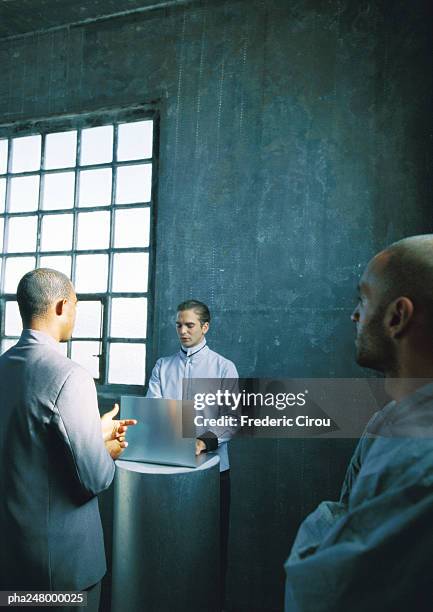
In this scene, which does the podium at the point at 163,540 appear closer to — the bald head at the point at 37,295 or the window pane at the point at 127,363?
the bald head at the point at 37,295

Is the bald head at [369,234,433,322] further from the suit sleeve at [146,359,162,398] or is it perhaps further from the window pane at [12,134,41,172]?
the window pane at [12,134,41,172]

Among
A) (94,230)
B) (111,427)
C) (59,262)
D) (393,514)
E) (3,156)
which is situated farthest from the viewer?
(3,156)

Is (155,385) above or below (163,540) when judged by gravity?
above

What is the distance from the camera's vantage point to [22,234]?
4379 millimetres

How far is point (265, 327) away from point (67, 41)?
9.50ft

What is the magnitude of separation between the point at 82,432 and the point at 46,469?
18 centimetres

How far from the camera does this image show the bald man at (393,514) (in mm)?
708

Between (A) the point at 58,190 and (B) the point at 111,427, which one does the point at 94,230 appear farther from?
(B) the point at 111,427

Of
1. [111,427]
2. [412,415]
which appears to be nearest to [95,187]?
[111,427]

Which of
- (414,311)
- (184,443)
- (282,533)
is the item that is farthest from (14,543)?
(282,533)

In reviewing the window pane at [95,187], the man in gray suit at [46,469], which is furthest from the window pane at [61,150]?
the man in gray suit at [46,469]

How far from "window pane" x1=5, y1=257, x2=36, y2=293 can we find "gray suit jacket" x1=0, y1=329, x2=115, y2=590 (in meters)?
2.83

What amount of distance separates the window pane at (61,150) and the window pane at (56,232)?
0.44 m

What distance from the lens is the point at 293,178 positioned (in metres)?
3.43
